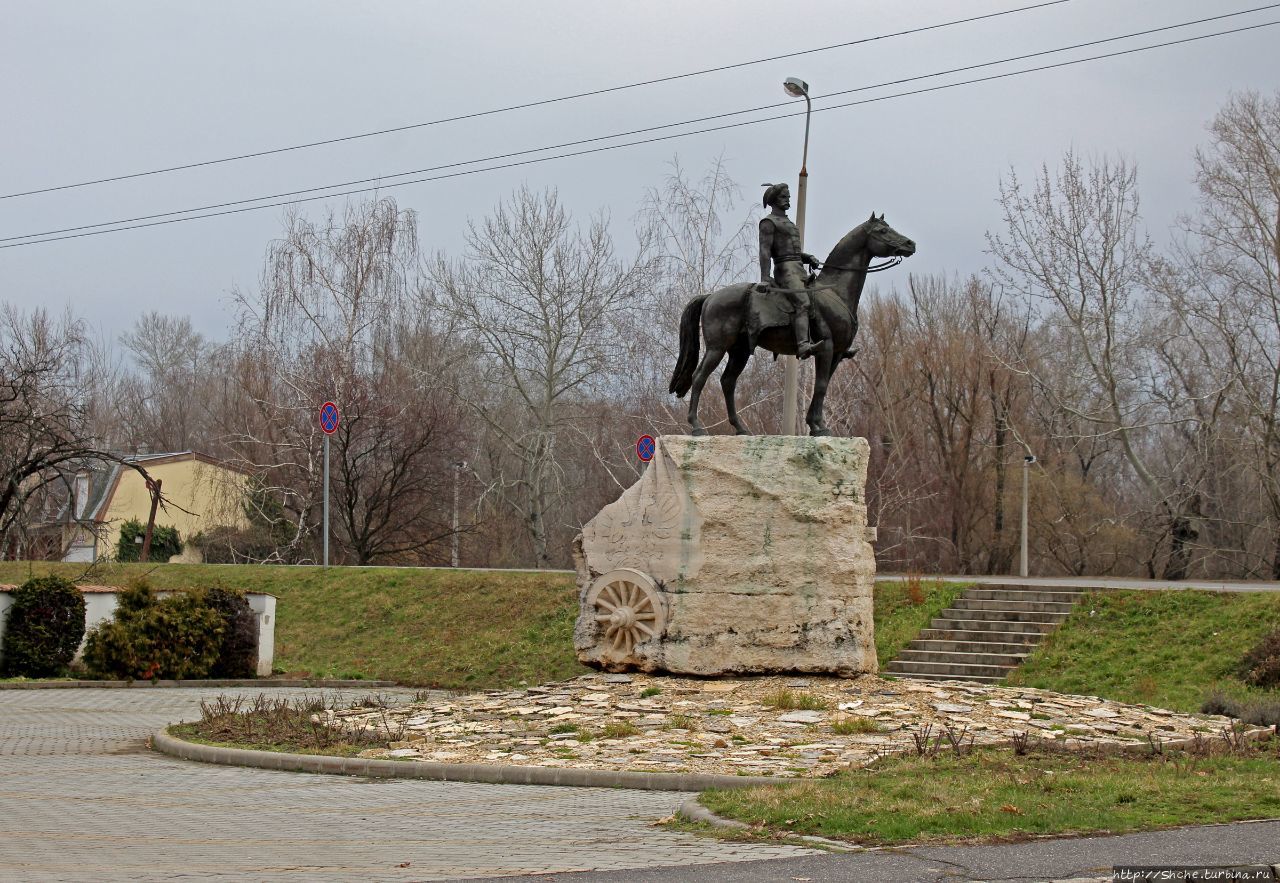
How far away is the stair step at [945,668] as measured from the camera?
2186 centimetres

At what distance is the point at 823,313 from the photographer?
1730 cm

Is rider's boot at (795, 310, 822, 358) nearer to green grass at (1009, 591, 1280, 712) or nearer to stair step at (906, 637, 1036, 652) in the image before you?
green grass at (1009, 591, 1280, 712)

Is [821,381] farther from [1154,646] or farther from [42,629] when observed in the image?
[42,629]

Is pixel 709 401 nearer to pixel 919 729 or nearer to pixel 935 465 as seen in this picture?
pixel 935 465

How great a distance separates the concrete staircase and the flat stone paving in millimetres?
11807

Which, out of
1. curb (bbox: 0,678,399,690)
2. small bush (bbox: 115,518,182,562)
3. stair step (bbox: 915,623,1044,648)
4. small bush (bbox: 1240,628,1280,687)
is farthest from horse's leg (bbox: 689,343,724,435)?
small bush (bbox: 115,518,182,562)

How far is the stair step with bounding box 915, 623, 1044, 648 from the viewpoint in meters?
22.9

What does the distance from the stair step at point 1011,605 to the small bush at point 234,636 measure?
1225 cm

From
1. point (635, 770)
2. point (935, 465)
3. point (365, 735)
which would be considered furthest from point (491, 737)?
point (935, 465)

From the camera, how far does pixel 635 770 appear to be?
11992 mm

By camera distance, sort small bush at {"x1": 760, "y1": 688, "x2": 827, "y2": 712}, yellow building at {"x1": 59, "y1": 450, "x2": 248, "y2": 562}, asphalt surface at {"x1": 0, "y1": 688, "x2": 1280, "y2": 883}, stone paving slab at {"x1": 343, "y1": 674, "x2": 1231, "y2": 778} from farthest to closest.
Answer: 1. yellow building at {"x1": 59, "y1": 450, "x2": 248, "y2": 562}
2. small bush at {"x1": 760, "y1": 688, "x2": 827, "y2": 712}
3. stone paving slab at {"x1": 343, "y1": 674, "x2": 1231, "y2": 778}
4. asphalt surface at {"x1": 0, "y1": 688, "x2": 1280, "y2": 883}

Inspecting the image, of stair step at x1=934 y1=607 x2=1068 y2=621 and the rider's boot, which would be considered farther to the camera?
stair step at x1=934 y1=607 x2=1068 y2=621

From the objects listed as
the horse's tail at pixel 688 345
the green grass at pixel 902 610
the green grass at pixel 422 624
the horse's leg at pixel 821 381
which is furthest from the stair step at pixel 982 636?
the horse's tail at pixel 688 345

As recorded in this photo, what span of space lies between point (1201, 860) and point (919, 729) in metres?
6.17
